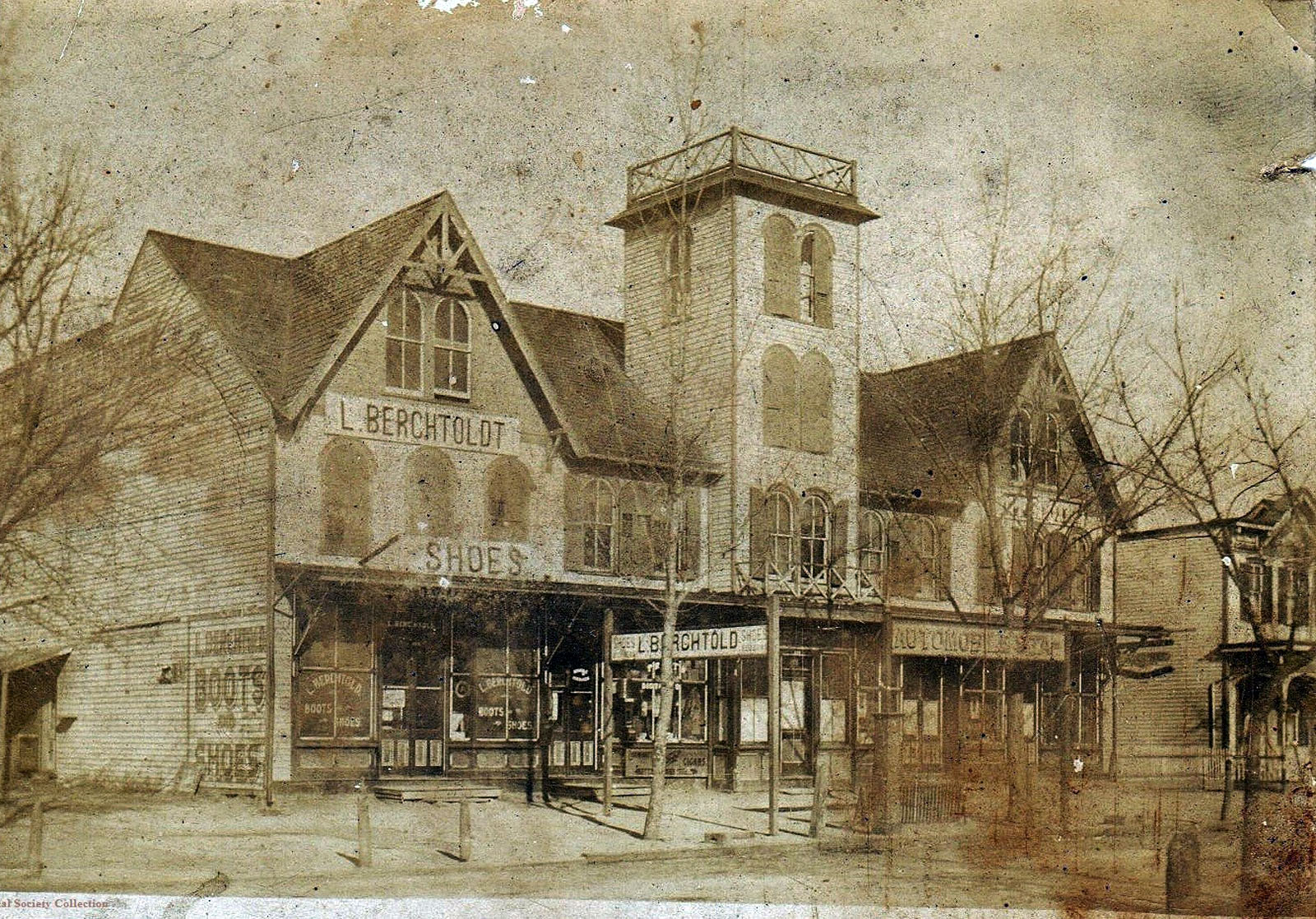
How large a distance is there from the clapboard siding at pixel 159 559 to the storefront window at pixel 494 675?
2.05m

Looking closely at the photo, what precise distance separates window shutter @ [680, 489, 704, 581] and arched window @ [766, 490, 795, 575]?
714 mm

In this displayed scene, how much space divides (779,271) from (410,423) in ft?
14.9

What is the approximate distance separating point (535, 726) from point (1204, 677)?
6.50m

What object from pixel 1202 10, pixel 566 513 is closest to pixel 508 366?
pixel 566 513

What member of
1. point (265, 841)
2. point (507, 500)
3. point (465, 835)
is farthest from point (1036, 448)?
point (265, 841)

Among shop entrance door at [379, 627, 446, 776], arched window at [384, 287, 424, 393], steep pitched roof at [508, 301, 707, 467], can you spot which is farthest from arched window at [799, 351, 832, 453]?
shop entrance door at [379, 627, 446, 776]

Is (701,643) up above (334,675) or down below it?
above

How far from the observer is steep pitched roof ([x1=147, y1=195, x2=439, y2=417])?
35.9ft

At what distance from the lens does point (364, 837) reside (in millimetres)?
10836

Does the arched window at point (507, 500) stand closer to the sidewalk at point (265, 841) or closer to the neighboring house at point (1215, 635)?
the sidewalk at point (265, 841)

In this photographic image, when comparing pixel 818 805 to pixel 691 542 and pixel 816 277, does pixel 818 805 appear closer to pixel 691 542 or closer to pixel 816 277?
pixel 691 542

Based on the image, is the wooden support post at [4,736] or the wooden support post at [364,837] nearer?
the wooden support post at [4,736]

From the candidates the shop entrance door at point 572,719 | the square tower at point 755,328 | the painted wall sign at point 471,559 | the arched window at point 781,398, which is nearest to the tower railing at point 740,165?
the square tower at point 755,328

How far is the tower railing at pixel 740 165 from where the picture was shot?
11969 millimetres
